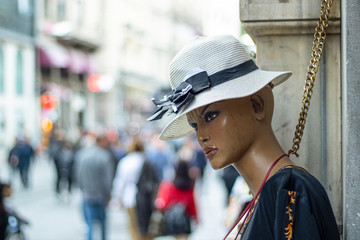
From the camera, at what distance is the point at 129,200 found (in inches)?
344

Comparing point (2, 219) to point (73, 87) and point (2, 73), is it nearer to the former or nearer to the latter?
point (2, 73)

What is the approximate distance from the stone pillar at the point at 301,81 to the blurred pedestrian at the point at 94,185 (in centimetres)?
696

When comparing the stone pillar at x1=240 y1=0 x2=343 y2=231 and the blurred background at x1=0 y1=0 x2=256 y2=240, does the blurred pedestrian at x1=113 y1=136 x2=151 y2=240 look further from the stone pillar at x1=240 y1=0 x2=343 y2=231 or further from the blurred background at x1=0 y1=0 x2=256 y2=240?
the stone pillar at x1=240 y1=0 x2=343 y2=231

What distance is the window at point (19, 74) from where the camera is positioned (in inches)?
1118

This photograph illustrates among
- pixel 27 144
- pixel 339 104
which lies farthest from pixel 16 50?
pixel 339 104

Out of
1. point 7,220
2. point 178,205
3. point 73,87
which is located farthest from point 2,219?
point 73,87

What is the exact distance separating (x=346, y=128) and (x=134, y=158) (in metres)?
7.03

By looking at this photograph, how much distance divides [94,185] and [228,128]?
23.7 feet

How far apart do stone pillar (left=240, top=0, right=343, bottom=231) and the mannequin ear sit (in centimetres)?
34

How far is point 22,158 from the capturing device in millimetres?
18562

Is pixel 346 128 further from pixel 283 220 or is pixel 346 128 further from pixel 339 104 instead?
pixel 283 220

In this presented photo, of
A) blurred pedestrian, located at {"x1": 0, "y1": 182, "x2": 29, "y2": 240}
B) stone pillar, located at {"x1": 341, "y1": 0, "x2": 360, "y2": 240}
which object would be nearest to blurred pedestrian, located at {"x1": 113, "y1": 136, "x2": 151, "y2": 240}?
blurred pedestrian, located at {"x1": 0, "y1": 182, "x2": 29, "y2": 240}

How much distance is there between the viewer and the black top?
67.2 inches

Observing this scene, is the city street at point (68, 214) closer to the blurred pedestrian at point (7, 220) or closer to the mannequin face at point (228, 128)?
the blurred pedestrian at point (7, 220)
